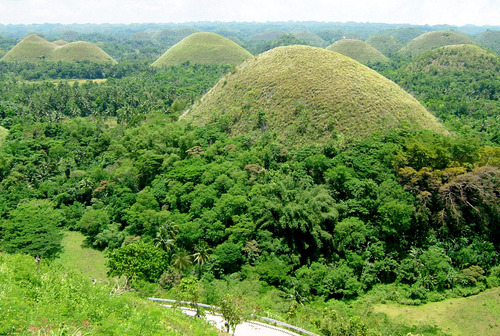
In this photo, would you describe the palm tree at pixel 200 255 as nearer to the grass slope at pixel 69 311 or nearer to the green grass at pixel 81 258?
the grass slope at pixel 69 311

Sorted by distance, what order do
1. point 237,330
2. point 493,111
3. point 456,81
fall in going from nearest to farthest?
point 237,330 < point 493,111 < point 456,81

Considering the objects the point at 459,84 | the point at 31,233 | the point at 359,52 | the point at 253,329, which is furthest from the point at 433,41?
the point at 31,233

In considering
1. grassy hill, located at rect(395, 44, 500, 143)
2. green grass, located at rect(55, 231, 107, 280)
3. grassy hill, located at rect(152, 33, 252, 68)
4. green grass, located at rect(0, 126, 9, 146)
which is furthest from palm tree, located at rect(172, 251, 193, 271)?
grassy hill, located at rect(152, 33, 252, 68)

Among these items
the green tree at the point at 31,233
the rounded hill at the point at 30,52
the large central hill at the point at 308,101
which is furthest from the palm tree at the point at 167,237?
the rounded hill at the point at 30,52

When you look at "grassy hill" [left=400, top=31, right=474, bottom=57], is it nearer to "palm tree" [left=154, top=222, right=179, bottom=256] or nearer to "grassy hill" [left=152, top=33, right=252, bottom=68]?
"grassy hill" [left=152, top=33, right=252, bottom=68]

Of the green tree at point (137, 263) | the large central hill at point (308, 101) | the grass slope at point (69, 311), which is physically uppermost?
the large central hill at point (308, 101)

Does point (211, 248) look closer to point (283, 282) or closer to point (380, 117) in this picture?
point (283, 282)

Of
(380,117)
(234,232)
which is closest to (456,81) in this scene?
(380,117)
